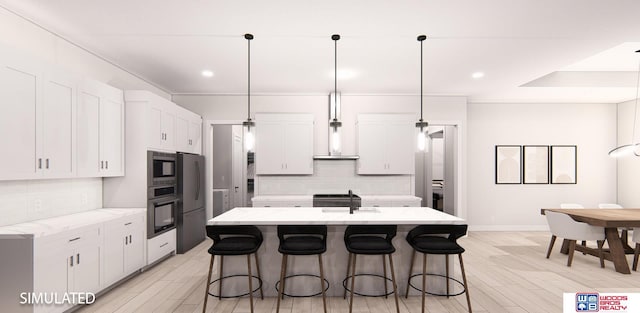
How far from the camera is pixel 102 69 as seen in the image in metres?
4.17

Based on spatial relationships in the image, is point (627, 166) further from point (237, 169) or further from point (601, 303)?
point (237, 169)

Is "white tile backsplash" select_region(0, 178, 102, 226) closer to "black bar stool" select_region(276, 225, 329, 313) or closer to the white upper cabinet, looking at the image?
the white upper cabinet

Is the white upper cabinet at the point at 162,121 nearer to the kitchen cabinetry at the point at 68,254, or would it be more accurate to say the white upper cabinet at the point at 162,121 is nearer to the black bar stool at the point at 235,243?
the kitchen cabinetry at the point at 68,254

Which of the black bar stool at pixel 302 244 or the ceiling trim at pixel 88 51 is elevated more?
the ceiling trim at pixel 88 51

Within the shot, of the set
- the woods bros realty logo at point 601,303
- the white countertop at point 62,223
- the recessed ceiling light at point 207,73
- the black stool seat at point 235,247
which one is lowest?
the woods bros realty logo at point 601,303

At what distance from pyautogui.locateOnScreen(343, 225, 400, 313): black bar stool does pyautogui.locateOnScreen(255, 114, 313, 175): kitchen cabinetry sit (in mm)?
2731

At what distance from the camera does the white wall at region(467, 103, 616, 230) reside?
6.71 meters

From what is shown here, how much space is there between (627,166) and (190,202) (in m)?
8.59

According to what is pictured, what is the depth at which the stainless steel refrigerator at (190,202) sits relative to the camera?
5.02 meters

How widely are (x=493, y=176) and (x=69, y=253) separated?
7.03 metres

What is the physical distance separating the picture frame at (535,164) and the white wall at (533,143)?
0.42 ft

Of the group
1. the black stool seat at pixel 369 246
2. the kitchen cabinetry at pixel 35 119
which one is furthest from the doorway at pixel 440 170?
the kitchen cabinetry at pixel 35 119

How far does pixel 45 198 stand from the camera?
10.6 ft

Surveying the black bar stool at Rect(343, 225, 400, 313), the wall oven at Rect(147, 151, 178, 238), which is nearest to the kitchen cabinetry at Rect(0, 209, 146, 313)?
the wall oven at Rect(147, 151, 178, 238)
